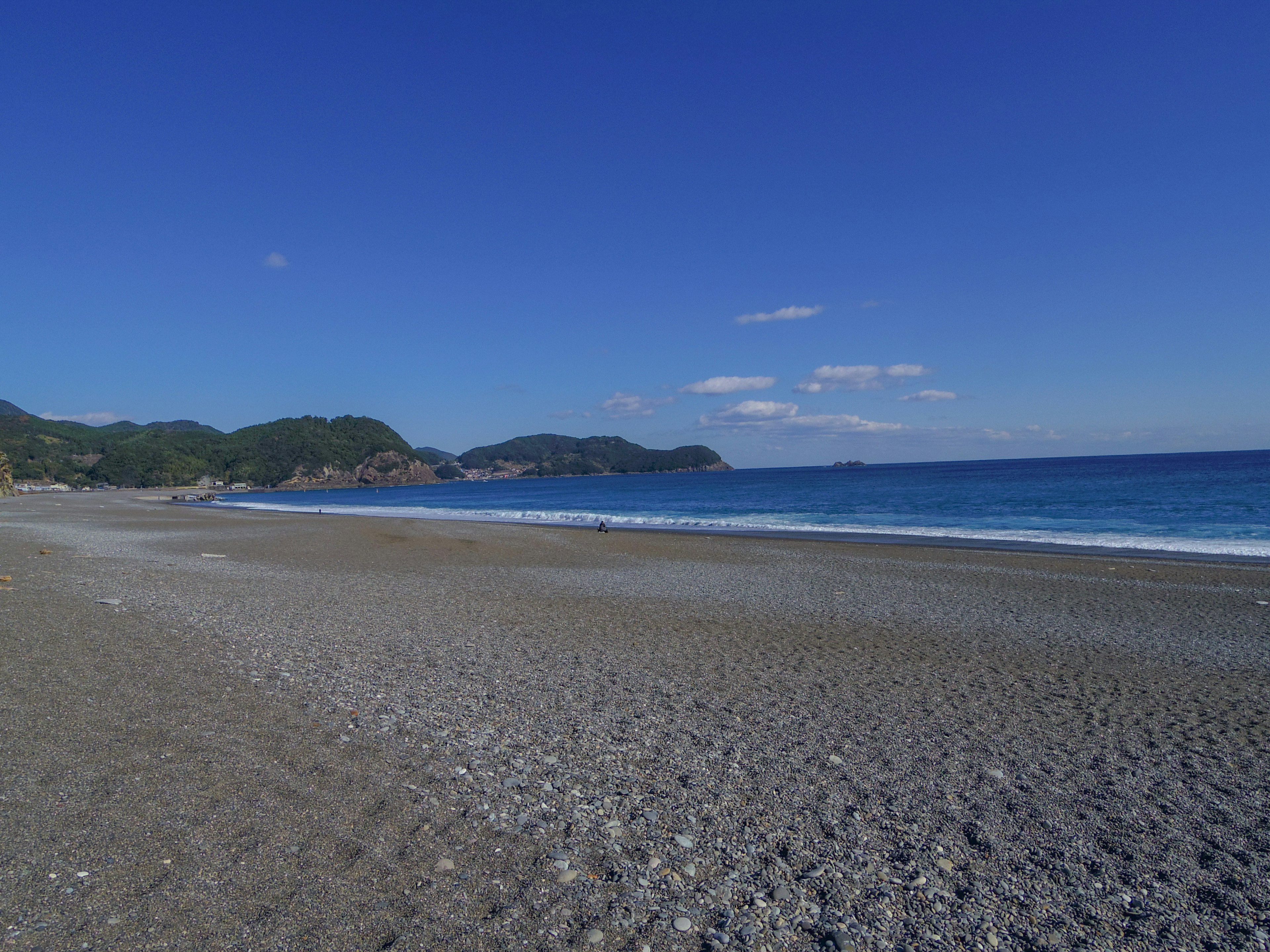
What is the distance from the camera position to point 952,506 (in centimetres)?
4169

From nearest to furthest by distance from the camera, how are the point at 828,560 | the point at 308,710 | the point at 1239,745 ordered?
1. the point at 1239,745
2. the point at 308,710
3. the point at 828,560

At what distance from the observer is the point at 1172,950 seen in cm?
312

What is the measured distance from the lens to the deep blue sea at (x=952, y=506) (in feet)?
84.4

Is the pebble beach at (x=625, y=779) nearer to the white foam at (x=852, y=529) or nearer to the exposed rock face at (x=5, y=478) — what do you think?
the white foam at (x=852, y=529)

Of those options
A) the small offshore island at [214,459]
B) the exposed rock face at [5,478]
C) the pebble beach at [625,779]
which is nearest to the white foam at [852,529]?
the pebble beach at [625,779]

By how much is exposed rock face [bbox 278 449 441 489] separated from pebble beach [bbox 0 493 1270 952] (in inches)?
6690

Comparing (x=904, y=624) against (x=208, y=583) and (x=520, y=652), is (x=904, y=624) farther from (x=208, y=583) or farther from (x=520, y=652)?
(x=208, y=583)

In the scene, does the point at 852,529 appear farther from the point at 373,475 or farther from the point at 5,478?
the point at 373,475

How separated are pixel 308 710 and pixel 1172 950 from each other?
603 centimetres

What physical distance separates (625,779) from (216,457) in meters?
192

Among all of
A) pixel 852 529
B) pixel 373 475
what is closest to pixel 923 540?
pixel 852 529

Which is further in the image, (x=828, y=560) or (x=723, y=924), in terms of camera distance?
(x=828, y=560)

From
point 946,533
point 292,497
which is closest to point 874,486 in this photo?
point 946,533

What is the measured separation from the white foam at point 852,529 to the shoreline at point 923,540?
0.39ft
